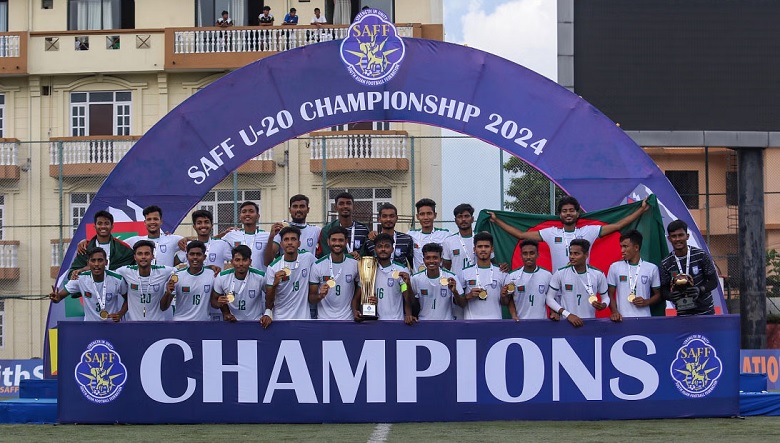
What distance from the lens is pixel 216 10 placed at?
32344 mm

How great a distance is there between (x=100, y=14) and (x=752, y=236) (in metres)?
20.2

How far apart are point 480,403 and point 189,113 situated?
202 inches

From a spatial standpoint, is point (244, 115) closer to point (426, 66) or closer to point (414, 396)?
Answer: point (426, 66)

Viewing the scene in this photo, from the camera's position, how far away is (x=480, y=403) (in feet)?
34.1

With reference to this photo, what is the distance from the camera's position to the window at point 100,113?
31422mm

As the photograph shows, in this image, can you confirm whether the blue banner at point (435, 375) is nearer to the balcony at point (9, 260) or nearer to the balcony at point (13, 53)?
the balcony at point (9, 260)

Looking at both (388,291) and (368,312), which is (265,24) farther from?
(368,312)

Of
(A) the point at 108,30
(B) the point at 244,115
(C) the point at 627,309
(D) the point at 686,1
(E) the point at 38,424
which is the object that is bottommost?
(E) the point at 38,424

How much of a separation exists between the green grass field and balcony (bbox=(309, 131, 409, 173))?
1304 cm

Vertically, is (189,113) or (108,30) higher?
(108,30)

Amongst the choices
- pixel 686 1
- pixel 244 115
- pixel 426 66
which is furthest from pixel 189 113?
pixel 686 1

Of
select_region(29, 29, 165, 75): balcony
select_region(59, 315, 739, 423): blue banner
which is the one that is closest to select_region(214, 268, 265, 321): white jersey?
select_region(59, 315, 739, 423): blue banner

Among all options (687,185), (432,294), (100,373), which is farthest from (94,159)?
(432,294)

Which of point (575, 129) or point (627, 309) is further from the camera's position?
point (575, 129)
